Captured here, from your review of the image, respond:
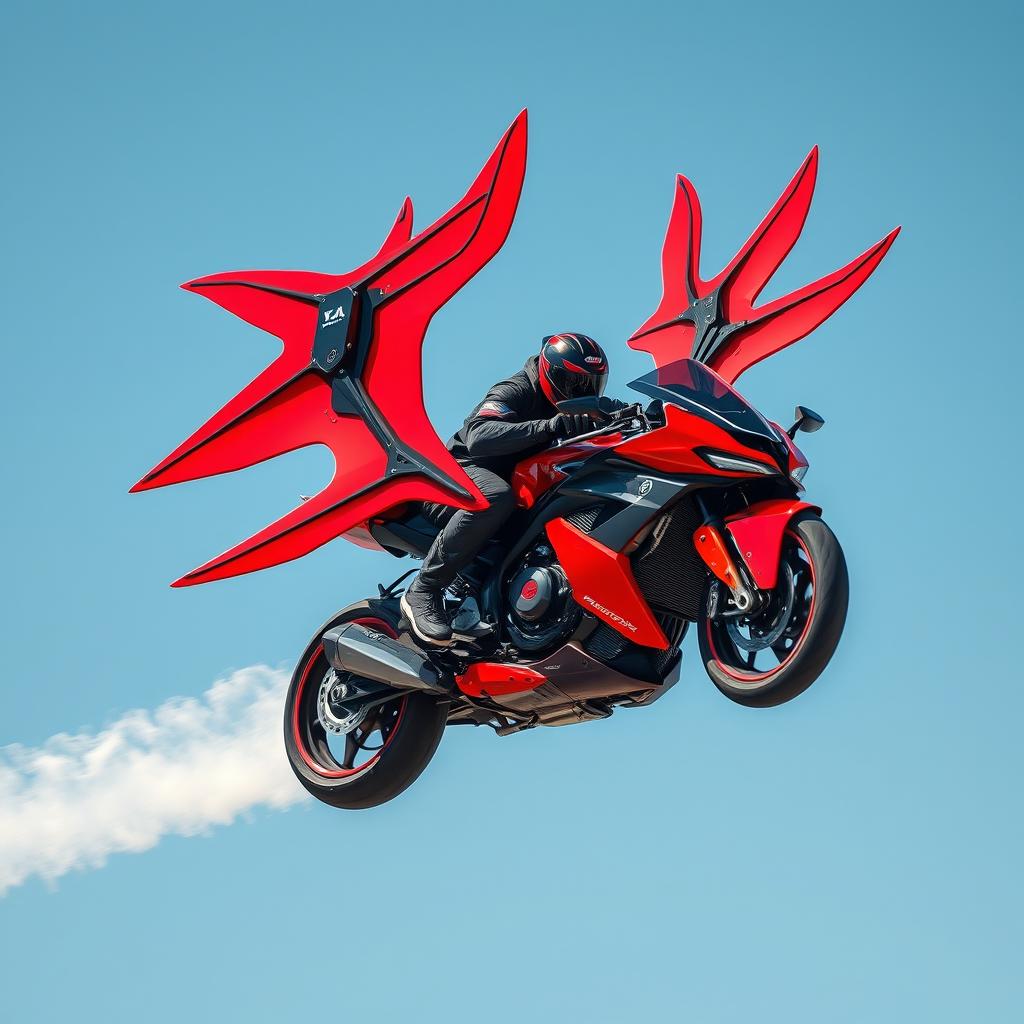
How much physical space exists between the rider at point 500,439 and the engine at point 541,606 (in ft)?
1.43

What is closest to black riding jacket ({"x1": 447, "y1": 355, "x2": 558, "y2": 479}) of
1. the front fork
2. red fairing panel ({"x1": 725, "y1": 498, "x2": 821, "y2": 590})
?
the front fork

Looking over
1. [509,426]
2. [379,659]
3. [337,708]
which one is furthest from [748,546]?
[337,708]

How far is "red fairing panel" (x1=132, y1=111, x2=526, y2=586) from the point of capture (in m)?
10.3

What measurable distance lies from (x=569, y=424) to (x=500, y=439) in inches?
20.3

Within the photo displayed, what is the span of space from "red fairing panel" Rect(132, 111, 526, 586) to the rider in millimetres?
493

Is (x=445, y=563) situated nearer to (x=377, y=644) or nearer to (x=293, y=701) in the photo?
(x=377, y=644)

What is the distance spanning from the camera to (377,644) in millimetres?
11383

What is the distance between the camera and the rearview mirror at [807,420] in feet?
33.2

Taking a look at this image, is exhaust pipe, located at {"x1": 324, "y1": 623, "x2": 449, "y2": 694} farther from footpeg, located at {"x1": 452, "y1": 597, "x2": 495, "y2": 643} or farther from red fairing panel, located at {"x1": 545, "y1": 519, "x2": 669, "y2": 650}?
red fairing panel, located at {"x1": 545, "y1": 519, "x2": 669, "y2": 650}

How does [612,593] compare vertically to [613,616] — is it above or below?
above

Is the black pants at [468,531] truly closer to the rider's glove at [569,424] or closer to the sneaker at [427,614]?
the sneaker at [427,614]

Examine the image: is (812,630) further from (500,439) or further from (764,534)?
(500,439)

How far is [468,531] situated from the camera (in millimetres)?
10750

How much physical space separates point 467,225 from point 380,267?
36.7 inches
